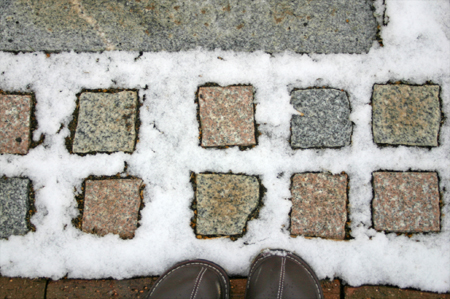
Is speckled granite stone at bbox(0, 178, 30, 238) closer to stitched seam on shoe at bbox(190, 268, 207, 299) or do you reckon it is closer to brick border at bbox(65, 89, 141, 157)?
brick border at bbox(65, 89, 141, 157)

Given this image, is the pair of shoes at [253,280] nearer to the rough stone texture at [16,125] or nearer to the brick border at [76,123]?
the brick border at [76,123]

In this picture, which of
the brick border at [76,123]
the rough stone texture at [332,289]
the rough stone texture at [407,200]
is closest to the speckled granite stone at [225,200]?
the brick border at [76,123]

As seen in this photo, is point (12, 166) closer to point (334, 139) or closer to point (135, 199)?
point (135, 199)

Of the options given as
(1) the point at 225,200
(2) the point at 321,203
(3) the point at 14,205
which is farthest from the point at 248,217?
(3) the point at 14,205

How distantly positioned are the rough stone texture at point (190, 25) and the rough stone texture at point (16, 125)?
0.37 m

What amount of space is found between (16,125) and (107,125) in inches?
22.2

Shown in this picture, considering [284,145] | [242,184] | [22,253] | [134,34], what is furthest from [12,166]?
[284,145]

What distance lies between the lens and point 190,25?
163 cm

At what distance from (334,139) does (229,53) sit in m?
0.84

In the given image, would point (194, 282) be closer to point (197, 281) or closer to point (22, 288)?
point (197, 281)

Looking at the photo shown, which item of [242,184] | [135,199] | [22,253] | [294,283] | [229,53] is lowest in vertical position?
[294,283]

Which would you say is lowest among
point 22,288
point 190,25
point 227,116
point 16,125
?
point 22,288

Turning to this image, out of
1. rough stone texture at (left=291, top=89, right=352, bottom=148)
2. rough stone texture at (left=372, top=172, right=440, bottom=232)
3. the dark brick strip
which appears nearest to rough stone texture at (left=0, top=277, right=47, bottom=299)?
the dark brick strip

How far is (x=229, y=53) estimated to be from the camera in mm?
1657
